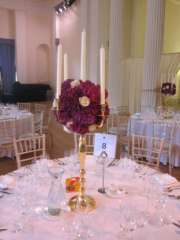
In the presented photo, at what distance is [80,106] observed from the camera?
4.33 feet

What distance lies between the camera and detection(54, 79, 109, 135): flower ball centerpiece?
4.28 feet

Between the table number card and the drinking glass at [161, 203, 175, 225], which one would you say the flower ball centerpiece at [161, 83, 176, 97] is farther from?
the drinking glass at [161, 203, 175, 225]

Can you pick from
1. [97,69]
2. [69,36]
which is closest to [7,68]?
[69,36]

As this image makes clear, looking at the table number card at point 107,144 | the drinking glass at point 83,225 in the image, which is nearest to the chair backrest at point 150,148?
the table number card at point 107,144

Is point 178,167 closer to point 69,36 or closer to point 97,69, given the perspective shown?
point 97,69

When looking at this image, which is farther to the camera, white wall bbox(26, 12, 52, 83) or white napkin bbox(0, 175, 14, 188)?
white wall bbox(26, 12, 52, 83)

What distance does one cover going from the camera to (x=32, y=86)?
1343cm

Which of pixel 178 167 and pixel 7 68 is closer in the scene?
pixel 178 167

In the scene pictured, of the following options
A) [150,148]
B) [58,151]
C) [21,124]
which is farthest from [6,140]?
[150,148]

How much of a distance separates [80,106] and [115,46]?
8.91 m

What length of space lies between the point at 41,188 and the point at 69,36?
506 inches

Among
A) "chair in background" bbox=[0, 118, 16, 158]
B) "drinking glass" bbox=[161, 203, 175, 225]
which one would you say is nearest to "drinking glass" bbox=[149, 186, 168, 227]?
"drinking glass" bbox=[161, 203, 175, 225]

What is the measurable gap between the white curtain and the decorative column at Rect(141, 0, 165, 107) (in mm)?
1549

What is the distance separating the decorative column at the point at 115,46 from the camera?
9.40 meters
